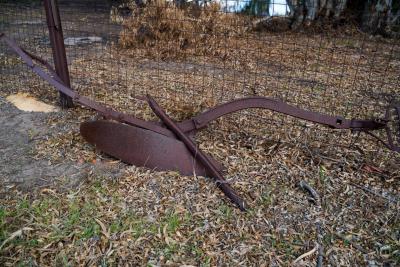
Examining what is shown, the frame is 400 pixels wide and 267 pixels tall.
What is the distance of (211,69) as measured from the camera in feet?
16.6

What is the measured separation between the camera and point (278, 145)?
300 centimetres

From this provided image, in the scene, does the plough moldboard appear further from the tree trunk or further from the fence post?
the tree trunk

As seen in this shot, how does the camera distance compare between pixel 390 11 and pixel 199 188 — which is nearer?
pixel 199 188

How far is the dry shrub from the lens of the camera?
5.44 meters

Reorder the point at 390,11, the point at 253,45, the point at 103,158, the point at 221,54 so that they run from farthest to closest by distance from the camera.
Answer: the point at 390,11, the point at 253,45, the point at 221,54, the point at 103,158

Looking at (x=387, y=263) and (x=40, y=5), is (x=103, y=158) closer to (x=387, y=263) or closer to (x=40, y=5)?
(x=387, y=263)

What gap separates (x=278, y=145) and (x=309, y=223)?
3.03 ft

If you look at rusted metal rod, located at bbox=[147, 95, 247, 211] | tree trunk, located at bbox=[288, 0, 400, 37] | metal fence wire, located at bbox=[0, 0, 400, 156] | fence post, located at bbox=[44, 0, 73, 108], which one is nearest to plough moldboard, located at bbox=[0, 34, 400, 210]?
rusted metal rod, located at bbox=[147, 95, 247, 211]

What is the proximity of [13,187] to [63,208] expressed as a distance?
18.7 inches

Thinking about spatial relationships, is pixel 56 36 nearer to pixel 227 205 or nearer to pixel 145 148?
pixel 145 148

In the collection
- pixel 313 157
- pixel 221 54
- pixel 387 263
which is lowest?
pixel 387 263

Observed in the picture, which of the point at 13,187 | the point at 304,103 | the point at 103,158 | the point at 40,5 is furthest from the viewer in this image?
the point at 40,5

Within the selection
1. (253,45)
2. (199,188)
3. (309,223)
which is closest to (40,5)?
(253,45)

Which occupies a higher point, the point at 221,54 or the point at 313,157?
the point at 221,54
